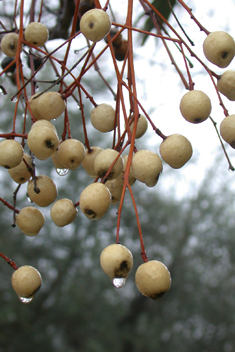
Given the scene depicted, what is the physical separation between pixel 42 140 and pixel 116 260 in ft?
0.57

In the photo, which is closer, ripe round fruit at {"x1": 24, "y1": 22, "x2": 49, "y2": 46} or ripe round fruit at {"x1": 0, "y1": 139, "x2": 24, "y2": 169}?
ripe round fruit at {"x1": 0, "y1": 139, "x2": 24, "y2": 169}

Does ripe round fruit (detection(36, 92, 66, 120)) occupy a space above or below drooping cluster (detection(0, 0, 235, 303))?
above

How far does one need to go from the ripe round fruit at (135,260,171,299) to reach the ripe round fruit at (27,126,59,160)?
0.61 feet

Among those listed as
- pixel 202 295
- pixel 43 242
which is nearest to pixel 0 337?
pixel 43 242

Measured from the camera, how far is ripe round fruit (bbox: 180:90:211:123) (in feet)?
1.39

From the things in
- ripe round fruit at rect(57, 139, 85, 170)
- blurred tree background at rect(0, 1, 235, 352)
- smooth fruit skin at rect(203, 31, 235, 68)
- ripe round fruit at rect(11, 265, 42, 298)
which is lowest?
blurred tree background at rect(0, 1, 235, 352)

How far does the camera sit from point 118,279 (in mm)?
387

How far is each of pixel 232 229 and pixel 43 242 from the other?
2.68m

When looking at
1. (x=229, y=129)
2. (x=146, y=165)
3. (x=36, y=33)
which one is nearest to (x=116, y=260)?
(x=146, y=165)

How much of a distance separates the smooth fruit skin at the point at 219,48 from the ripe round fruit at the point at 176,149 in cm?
12

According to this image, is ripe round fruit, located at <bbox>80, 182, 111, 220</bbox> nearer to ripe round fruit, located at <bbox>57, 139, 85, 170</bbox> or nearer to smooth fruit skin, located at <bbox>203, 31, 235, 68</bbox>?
ripe round fruit, located at <bbox>57, 139, 85, 170</bbox>

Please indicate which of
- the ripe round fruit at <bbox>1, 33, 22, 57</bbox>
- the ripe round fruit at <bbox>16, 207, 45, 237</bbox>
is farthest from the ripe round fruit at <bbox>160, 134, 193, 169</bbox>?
the ripe round fruit at <bbox>1, 33, 22, 57</bbox>

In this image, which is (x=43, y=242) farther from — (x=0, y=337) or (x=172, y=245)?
(x=172, y=245)

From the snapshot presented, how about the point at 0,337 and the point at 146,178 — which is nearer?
the point at 146,178
